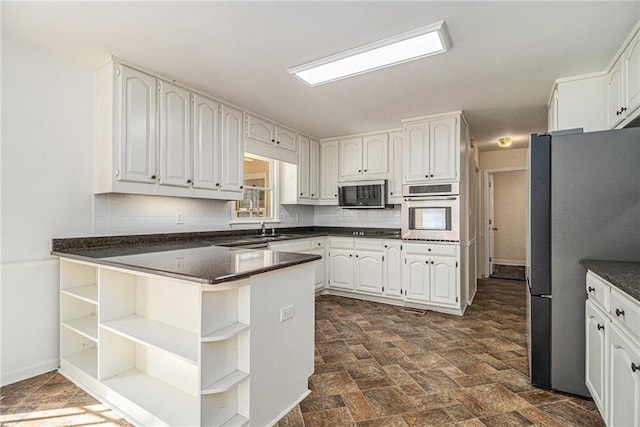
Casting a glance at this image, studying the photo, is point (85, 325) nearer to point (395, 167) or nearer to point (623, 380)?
point (623, 380)

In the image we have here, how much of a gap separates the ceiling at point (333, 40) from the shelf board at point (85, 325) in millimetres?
2066

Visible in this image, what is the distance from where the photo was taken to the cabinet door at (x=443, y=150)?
380 cm

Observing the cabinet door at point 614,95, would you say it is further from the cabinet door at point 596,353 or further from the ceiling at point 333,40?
the cabinet door at point 596,353

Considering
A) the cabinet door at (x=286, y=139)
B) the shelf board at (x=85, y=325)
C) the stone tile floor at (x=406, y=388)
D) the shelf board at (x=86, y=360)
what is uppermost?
the cabinet door at (x=286, y=139)

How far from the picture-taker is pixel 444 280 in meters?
3.83

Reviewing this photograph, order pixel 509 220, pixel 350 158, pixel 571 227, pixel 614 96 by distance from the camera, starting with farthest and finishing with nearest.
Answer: pixel 509 220, pixel 350 158, pixel 614 96, pixel 571 227

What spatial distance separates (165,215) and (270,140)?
1.63 meters

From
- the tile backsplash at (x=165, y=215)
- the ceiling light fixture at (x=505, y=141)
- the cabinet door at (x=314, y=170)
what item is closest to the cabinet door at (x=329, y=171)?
the cabinet door at (x=314, y=170)

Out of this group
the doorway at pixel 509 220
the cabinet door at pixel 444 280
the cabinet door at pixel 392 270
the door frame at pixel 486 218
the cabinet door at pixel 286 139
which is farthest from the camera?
the doorway at pixel 509 220

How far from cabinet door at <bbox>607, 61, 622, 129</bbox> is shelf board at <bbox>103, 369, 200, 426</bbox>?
350 cm

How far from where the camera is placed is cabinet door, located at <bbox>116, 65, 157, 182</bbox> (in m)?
2.59

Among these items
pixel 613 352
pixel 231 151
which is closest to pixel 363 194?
pixel 231 151

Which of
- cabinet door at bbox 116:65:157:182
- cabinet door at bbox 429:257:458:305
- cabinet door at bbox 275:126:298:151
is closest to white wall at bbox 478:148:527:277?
cabinet door at bbox 429:257:458:305

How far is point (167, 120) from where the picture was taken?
290 centimetres
